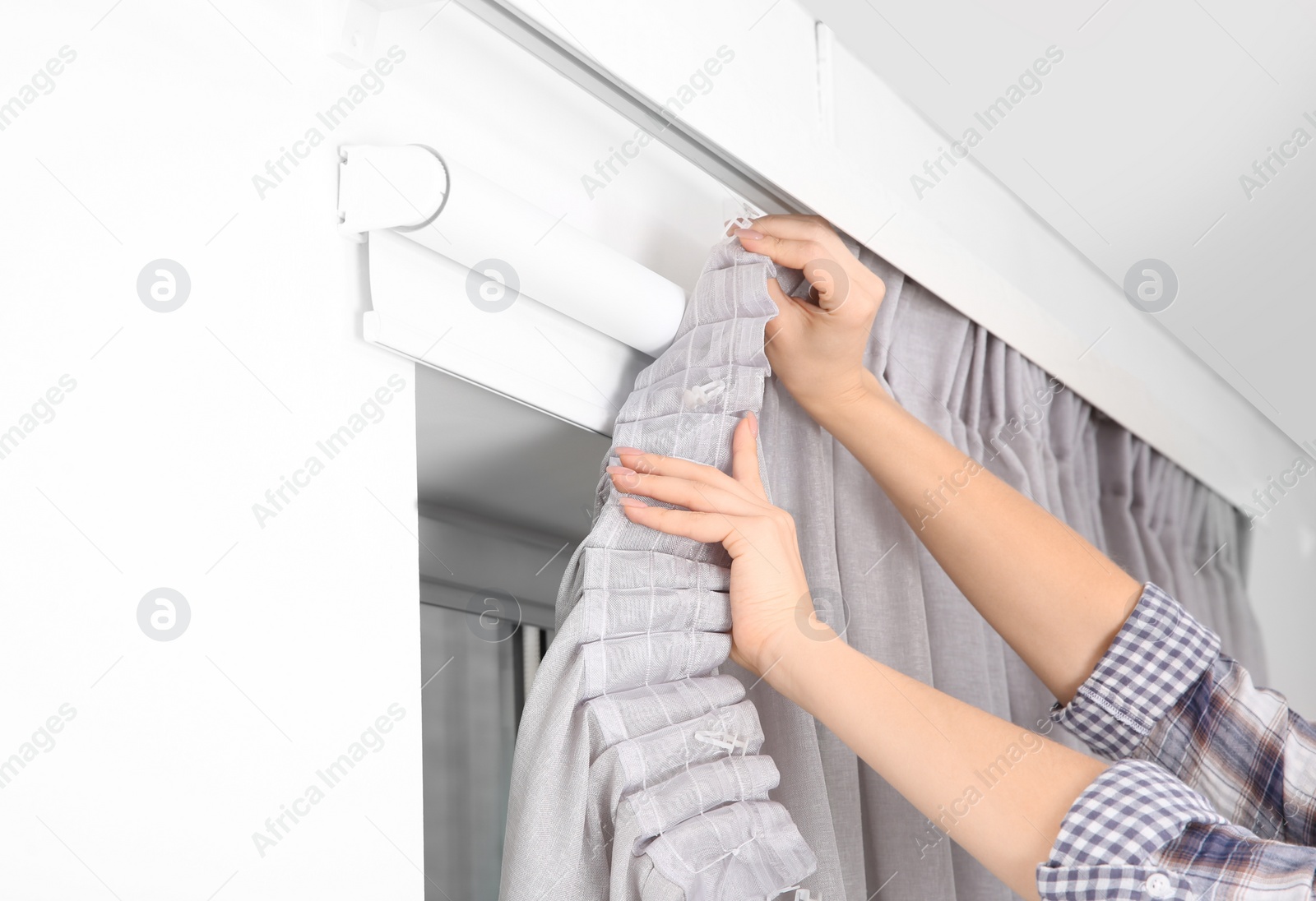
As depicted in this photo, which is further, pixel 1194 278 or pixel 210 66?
pixel 1194 278

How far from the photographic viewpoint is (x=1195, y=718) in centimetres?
86

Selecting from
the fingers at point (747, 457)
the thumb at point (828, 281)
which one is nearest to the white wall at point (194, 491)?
the fingers at point (747, 457)

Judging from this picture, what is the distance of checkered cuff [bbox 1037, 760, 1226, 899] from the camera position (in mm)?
616

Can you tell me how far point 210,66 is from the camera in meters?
0.54

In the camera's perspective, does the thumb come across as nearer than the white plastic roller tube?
No

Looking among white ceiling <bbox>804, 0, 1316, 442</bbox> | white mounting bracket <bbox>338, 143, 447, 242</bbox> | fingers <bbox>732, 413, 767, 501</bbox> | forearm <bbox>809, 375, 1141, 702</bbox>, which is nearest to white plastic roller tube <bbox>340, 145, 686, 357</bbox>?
white mounting bracket <bbox>338, 143, 447, 242</bbox>

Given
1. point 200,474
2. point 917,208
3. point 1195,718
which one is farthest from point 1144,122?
point 200,474

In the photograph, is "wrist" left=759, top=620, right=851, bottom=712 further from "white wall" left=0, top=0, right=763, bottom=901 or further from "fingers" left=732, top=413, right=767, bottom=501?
"white wall" left=0, top=0, right=763, bottom=901

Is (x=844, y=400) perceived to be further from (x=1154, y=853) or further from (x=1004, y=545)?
(x=1154, y=853)

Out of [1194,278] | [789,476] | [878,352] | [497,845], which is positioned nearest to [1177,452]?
[1194,278]

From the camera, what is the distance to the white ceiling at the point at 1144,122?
1.01 metres

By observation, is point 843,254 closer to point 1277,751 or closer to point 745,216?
point 745,216

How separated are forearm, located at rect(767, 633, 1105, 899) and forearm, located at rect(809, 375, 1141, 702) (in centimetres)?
20

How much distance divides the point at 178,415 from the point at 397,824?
0.87 ft
